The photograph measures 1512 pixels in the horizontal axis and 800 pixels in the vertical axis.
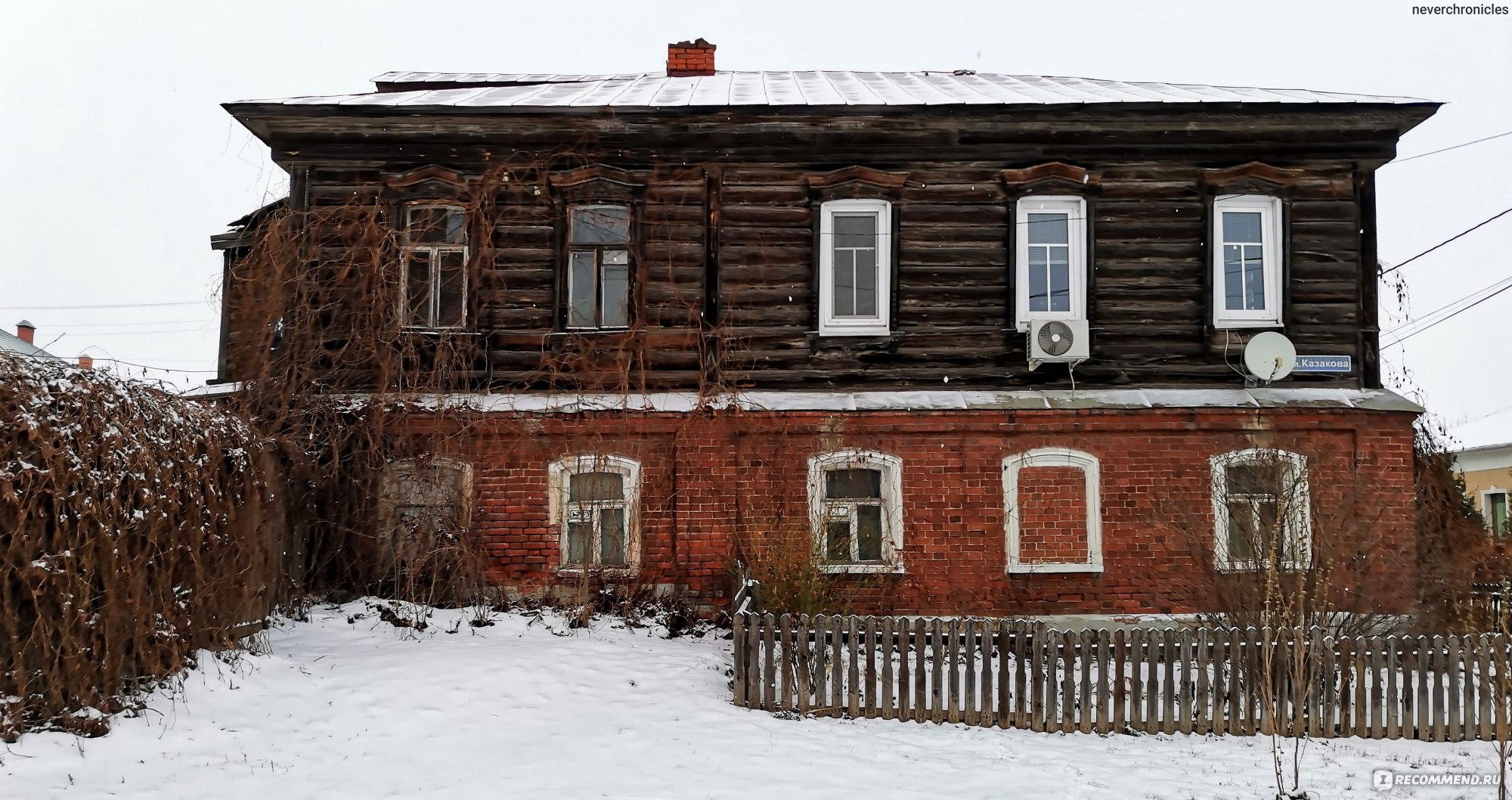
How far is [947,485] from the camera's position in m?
11.5

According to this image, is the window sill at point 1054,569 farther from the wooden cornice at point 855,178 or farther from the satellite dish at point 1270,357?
Result: the wooden cornice at point 855,178

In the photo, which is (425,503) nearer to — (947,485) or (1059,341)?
(947,485)

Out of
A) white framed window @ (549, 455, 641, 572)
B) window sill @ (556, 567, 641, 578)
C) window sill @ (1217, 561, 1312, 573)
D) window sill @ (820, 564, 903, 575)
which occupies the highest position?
white framed window @ (549, 455, 641, 572)

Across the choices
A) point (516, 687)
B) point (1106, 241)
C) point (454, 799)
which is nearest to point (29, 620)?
point (454, 799)

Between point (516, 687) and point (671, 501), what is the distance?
144 inches

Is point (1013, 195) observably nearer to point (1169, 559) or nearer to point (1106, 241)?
point (1106, 241)

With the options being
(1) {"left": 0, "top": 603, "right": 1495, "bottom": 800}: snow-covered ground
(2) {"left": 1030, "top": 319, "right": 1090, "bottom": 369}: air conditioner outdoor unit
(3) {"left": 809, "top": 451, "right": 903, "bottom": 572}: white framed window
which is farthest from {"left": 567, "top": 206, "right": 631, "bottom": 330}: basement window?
(2) {"left": 1030, "top": 319, "right": 1090, "bottom": 369}: air conditioner outdoor unit

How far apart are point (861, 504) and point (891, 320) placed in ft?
7.84

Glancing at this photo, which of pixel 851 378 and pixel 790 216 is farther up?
pixel 790 216

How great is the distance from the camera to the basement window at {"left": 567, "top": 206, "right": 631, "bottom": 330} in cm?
1200

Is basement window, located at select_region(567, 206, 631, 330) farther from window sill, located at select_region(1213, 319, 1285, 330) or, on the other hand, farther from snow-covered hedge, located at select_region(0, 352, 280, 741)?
window sill, located at select_region(1213, 319, 1285, 330)

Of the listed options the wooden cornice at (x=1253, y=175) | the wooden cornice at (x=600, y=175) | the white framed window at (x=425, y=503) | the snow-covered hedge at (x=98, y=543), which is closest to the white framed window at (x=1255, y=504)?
the wooden cornice at (x=1253, y=175)

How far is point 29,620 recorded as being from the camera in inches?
239

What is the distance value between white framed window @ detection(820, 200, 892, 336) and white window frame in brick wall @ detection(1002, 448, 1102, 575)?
93.2 inches
